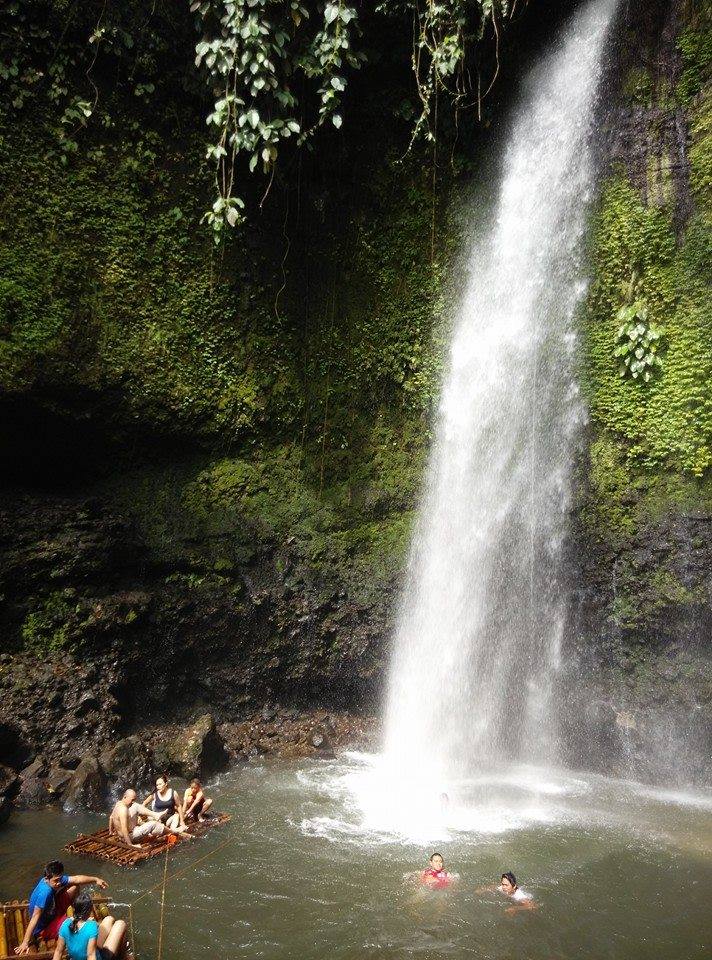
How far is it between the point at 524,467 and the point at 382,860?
6268 millimetres

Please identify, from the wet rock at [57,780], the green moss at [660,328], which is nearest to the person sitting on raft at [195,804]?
the wet rock at [57,780]

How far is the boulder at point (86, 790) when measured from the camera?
26.0 feet

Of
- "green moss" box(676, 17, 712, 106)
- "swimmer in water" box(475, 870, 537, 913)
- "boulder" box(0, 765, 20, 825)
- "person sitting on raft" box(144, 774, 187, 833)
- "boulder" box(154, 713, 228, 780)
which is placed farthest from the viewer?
"green moss" box(676, 17, 712, 106)

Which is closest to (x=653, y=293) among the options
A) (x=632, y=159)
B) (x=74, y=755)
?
(x=632, y=159)

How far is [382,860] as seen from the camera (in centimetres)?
665

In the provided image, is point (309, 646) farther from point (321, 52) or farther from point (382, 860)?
point (321, 52)

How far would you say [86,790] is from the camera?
7988mm

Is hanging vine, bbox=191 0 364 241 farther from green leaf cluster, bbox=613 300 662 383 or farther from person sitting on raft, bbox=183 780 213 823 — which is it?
person sitting on raft, bbox=183 780 213 823

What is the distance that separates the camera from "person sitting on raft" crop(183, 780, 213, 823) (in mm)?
7387

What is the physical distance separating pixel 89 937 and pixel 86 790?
12.0 feet

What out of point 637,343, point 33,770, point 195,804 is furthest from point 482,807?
point 637,343

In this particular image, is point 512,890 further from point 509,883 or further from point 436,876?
point 436,876

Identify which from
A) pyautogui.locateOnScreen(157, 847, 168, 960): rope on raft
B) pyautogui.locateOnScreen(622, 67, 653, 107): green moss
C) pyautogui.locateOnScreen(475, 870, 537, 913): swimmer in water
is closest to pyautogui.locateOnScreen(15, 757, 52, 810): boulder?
pyautogui.locateOnScreen(157, 847, 168, 960): rope on raft

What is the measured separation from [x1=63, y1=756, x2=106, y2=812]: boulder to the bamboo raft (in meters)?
2.96
